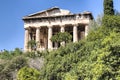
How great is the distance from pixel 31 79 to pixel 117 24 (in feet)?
39.2

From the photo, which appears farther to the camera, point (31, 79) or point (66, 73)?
point (31, 79)

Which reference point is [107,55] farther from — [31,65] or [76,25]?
[76,25]

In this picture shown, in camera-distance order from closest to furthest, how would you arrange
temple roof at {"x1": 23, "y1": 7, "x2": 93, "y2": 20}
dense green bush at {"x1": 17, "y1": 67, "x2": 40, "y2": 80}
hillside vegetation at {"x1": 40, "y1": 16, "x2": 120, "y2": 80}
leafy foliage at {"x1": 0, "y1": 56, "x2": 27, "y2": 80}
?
hillside vegetation at {"x1": 40, "y1": 16, "x2": 120, "y2": 80} < dense green bush at {"x1": 17, "y1": 67, "x2": 40, "y2": 80} < leafy foliage at {"x1": 0, "y1": 56, "x2": 27, "y2": 80} < temple roof at {"x1": 23, "y1": 7, "x2": 93, "y2": 20}

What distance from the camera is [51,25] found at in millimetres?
84250

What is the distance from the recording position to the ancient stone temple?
82250 mm

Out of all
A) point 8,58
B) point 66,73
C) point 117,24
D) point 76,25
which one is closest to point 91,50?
point 66,73

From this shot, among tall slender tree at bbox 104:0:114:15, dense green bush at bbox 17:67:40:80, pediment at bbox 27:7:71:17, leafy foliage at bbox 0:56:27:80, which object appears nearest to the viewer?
dense green bush at bbox 17:67:40:80

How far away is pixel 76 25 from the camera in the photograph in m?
83.0

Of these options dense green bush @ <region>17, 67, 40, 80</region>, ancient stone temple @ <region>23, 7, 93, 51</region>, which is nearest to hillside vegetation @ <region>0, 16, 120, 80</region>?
dense green bush @ <region>17, 67, 40, 80</region>

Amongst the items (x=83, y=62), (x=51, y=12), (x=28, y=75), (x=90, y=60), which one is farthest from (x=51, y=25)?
(x=90, y=60)

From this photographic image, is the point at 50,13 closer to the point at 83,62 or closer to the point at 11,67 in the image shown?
the point at 11,67

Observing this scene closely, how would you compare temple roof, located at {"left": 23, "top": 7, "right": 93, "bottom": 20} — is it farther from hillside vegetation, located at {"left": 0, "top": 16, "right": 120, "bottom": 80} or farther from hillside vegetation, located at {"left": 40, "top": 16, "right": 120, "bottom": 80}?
hillside vegetation, located at {"left": 40, "top": 16, "right": 120, "bottom": 80}

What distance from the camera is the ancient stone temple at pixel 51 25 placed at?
82.2 meters

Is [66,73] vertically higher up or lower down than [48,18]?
lower down
